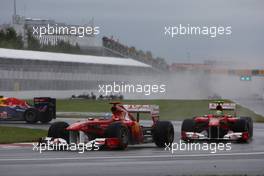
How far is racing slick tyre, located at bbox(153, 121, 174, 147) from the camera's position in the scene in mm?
29438

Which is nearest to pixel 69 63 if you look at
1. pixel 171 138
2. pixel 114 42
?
pixel 114 42

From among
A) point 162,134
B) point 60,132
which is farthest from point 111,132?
point 162,134

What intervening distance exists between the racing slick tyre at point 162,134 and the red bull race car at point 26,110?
1986cm

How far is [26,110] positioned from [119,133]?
21874 mm

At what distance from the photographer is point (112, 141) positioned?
27.4 meters

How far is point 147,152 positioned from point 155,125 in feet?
8.91

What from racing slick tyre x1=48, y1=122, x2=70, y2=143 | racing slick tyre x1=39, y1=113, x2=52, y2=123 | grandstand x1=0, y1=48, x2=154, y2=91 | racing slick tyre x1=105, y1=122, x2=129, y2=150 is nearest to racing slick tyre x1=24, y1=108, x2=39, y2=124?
racing slick tyre x1=39, y1=113, x2=52, y2=123

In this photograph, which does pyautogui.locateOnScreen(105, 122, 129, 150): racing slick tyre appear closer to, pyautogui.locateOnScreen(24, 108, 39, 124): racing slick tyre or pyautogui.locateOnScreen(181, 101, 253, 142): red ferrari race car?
pyautogui.locateOnScreen(181, 101, 253, 142): red ferrari race car

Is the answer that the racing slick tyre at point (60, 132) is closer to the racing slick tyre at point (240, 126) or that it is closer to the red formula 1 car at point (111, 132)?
the red formula 1 car at point (111, 132)

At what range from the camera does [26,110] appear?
160 feet

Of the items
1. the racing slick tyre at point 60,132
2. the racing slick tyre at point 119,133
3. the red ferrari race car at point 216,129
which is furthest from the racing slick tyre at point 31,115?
the racing slick tyre at point 119,133

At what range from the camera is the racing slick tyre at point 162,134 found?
29.4 meters

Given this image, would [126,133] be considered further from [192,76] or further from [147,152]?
[192,76]

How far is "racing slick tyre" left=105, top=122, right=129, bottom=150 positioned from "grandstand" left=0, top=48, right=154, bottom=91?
6.61 m
